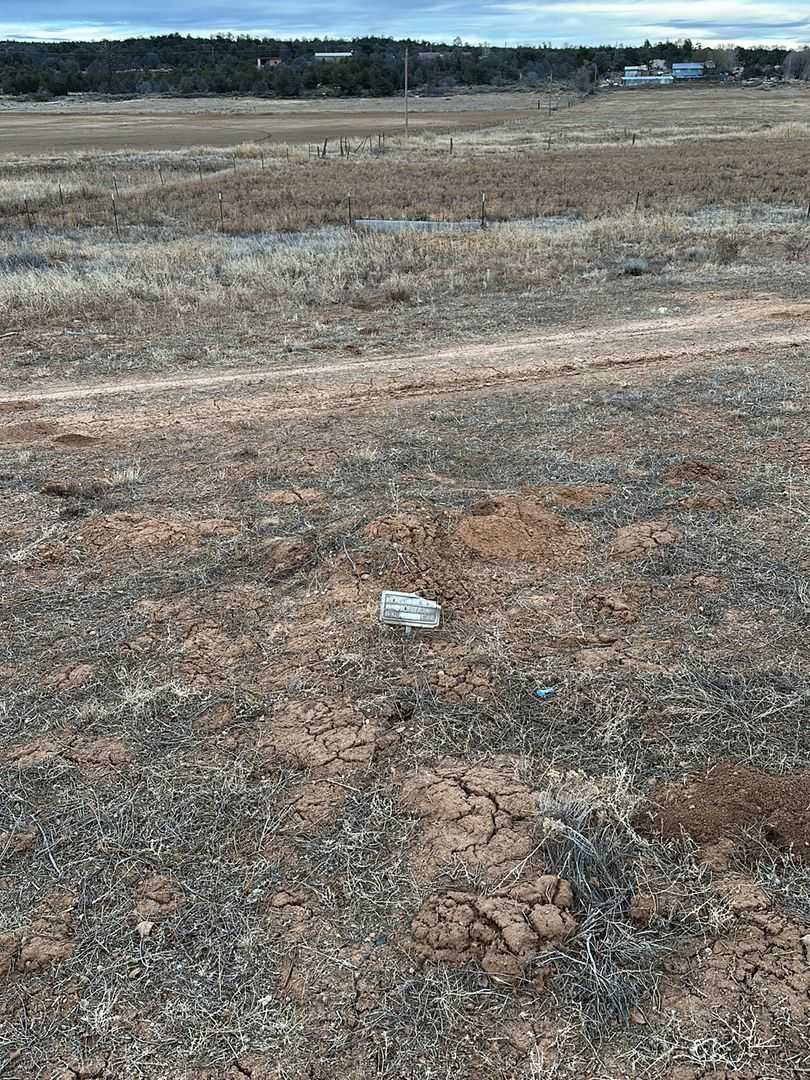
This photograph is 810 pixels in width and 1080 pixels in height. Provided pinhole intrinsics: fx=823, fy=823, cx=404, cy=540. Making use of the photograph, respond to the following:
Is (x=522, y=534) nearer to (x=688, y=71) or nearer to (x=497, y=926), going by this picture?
(x=497, y=926)

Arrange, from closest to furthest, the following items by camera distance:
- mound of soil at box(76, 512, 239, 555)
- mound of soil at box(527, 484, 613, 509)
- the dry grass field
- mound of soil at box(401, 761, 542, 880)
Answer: the dry grass field
mound of soil at box(401, 761, 542, 880)
mound of soil at box(76, 512, 239, 555)
mound of soil at box(527, 484, 613, 509)

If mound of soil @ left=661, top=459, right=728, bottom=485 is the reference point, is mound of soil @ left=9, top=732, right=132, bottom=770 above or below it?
below

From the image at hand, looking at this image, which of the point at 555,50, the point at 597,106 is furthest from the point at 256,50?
the point at 597,106

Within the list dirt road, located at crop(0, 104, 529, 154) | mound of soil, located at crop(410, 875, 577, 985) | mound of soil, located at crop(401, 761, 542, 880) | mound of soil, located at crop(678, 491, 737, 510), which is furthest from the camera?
dirt road, located at crop(0, 104, 529, 154)

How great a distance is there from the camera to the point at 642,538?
17.7 feet

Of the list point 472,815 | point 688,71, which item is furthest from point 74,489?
point 688,71

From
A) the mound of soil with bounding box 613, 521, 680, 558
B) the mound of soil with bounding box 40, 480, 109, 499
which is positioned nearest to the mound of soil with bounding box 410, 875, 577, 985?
the mound of soil with bounding box 613, 521, 680, 558

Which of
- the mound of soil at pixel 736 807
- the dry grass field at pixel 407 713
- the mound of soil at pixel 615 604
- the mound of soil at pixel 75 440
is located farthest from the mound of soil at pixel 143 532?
the mound of soil at pixel 736 807

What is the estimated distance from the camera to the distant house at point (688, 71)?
123125 millimetres

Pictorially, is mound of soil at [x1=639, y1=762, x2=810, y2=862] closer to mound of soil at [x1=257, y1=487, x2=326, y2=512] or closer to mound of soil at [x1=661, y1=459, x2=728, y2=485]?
mound of soil at [x1=661, y1=459, x2=728, y2=485]

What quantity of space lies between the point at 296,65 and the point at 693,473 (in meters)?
128

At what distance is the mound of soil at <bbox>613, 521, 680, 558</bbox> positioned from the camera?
5.29 m

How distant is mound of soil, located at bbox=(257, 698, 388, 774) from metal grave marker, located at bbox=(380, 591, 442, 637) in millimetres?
628

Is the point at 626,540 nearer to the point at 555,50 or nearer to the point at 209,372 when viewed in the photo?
the point at 209,372
